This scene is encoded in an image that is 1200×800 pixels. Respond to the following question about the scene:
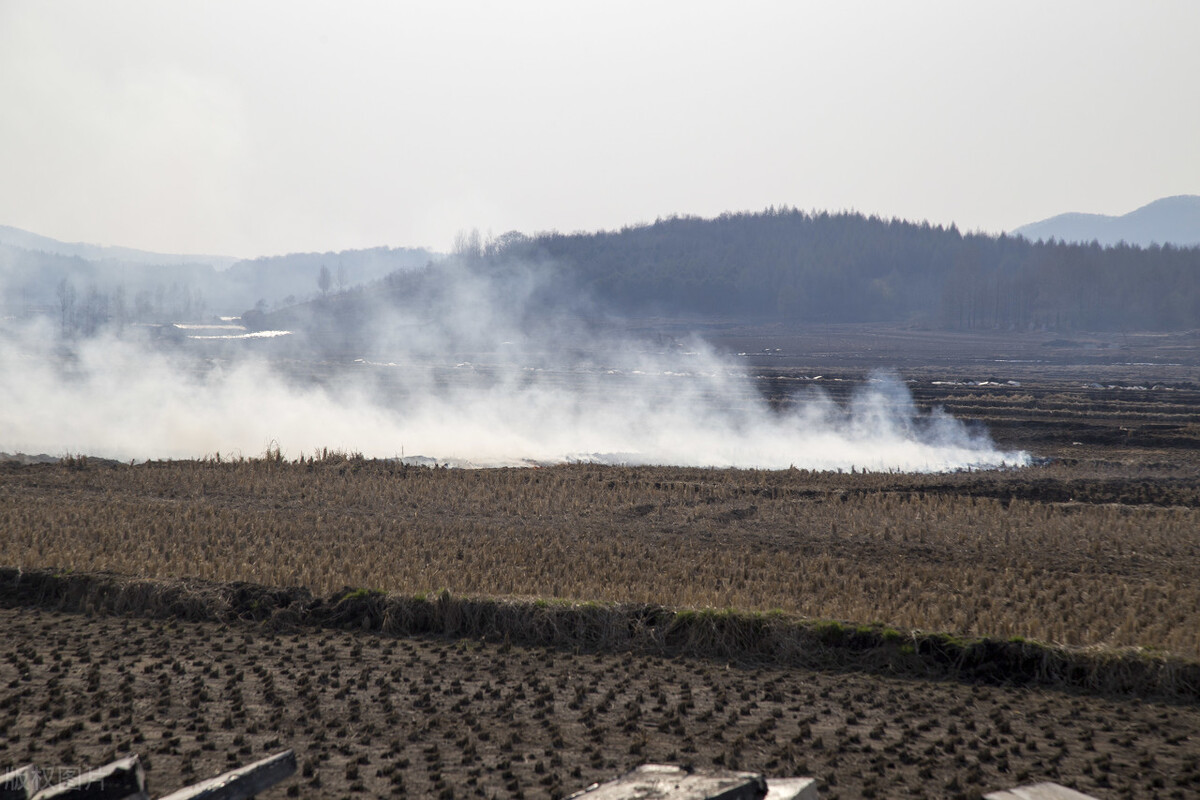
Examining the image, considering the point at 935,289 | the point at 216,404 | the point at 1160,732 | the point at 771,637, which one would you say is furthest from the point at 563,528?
the point at 935,289

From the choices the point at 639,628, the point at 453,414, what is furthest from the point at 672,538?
the point at 453,414

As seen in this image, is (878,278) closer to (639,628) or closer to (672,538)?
(672,538)

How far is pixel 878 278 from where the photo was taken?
175000mm

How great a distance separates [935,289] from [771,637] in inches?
6958

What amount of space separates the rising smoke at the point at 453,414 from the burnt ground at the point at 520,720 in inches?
774

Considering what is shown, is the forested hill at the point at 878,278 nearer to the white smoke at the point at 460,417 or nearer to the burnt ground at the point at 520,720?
the white smoke at the point at 460,417

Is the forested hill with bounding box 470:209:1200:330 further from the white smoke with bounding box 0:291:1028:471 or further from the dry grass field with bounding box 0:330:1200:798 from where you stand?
the dry grass field with bounding box 0:330:1200:798

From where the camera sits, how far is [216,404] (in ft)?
147

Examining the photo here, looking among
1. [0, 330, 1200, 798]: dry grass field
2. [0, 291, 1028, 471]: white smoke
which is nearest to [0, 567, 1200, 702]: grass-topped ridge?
[0, 330, 1200, 798]: dry grass field

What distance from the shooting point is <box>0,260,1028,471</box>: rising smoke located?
107 ft

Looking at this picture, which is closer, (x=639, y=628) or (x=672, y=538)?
(x=639, y=628)

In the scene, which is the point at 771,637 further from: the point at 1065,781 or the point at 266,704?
the point at 266,704

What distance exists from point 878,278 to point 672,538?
Answer: 16934 centimetres

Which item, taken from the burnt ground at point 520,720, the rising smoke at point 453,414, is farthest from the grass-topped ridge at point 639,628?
the rising smoke at point 453,414
